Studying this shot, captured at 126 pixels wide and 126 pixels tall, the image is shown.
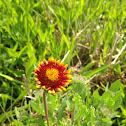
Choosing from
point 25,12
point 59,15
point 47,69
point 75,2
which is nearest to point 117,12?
point 75,2

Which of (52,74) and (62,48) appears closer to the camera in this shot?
(52,74)

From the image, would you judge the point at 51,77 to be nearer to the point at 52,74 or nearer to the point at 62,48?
the point at 52,74

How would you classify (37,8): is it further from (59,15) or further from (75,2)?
(75,2)

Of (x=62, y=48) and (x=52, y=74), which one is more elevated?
(x=62, y=48)

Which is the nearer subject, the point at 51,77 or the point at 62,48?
the point at 51,77

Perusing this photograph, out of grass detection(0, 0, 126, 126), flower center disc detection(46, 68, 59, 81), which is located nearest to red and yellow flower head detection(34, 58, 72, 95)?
flower center disc detection(46, 68, 59, 81)

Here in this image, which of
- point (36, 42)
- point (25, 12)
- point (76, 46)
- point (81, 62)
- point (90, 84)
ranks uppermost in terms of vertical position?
point (25, 12)

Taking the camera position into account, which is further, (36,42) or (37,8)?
(37,8)

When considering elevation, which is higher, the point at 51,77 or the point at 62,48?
Result: the point at 62,48

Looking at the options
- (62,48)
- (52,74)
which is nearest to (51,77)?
(52,74)
